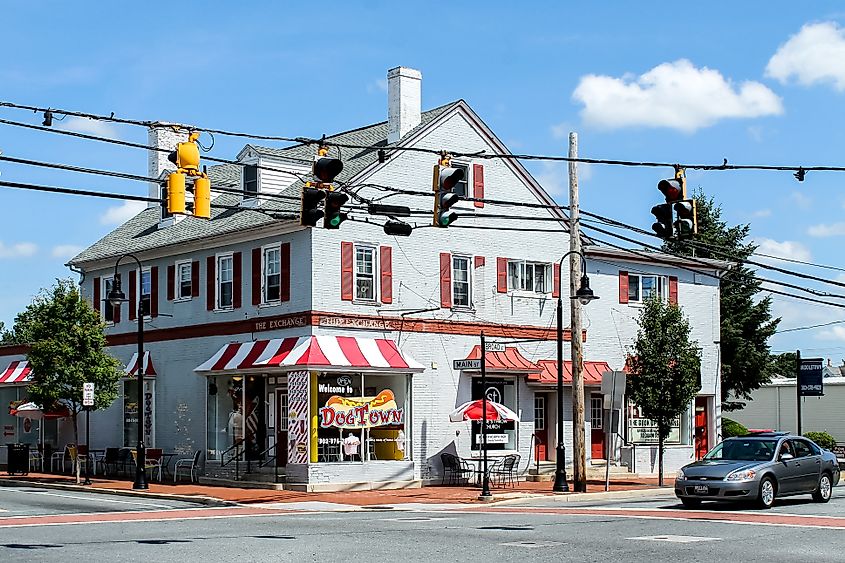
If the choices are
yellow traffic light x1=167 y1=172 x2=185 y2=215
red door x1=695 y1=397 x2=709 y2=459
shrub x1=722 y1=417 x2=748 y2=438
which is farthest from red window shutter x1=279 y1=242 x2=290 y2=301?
shrub x1=722 y1=417 x2=748 y2=438

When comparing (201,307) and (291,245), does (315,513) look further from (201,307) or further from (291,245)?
(201,307)

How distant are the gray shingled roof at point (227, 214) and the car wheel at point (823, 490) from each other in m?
14.5

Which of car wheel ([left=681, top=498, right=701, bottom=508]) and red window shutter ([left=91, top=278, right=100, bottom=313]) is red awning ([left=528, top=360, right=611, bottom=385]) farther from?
red window shutter ([left=91, top=278, right=100, bottom=313])

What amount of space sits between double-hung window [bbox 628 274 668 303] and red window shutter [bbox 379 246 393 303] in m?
10.6

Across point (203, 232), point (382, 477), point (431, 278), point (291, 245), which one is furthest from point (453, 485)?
point (203, 232)

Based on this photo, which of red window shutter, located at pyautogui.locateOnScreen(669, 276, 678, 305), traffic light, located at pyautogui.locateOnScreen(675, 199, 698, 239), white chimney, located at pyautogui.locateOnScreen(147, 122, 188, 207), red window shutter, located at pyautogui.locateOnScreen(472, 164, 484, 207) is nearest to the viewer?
traffic light, located at pyautogui.locateOnScreen(675, 199, 698, 239)

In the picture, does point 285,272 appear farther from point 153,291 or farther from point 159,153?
point 159,153

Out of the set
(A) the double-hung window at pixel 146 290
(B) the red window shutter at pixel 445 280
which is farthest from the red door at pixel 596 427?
(A) the double-hung window at pixel 146 290

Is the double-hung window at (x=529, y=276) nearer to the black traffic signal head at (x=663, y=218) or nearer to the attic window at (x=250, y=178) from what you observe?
the attic window at (x=250, y=178)

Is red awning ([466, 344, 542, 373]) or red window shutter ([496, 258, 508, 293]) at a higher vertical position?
red window shutter ([496, 258, 508, 293])

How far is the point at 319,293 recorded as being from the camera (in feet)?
110

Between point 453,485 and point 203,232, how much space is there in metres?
11.1

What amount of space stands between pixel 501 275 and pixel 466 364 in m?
3.82

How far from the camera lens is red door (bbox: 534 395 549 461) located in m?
39.1
